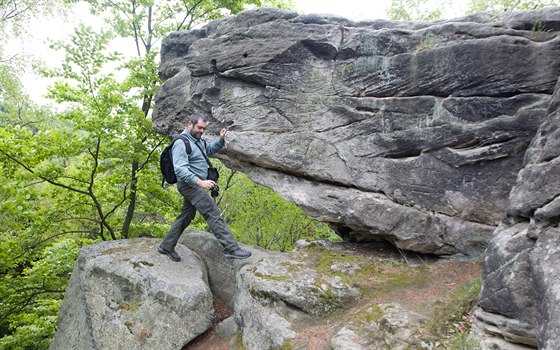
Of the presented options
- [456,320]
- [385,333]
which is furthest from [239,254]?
[456,320]

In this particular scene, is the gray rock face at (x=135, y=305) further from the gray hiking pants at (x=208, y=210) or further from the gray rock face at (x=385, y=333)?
the gray rock face at (x=385, y=333)

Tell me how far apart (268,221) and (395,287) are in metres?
10.1

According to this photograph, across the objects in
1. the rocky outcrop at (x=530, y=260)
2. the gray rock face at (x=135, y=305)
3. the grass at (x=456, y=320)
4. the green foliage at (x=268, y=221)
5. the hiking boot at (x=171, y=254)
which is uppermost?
the rocky outcrop at (x=530, y=260)

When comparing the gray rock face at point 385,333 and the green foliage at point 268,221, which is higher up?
the gray rock face at point 385,333

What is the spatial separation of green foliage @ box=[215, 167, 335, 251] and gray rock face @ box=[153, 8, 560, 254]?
685 cm

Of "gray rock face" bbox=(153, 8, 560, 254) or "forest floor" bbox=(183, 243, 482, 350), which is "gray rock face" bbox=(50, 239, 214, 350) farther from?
"gray rock face" bbox=(153, 8, 560, 254)

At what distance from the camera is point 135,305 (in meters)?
7.31

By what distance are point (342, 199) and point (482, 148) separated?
10.1 ft

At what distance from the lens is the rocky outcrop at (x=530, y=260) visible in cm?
395

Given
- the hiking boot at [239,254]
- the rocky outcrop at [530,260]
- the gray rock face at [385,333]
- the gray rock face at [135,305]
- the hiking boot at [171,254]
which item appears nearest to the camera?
the rocky outcrop at [530,260]

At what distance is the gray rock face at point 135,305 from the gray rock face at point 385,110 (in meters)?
3.16

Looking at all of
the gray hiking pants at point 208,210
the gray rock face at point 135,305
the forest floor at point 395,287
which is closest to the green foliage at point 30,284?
the gray rock face at point 135,305

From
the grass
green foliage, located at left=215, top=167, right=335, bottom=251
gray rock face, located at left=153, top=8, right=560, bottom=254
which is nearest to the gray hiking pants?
gray rock face, located at left=153, top=8, right=560, bottom=254

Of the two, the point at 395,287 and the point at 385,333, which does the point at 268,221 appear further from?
the point at 385,333
